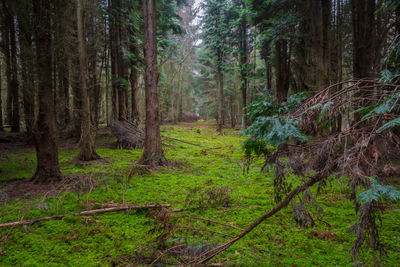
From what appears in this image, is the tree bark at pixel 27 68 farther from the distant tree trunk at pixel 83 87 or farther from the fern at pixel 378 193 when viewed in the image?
the fern at pixel 378 193

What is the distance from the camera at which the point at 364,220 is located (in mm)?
1389

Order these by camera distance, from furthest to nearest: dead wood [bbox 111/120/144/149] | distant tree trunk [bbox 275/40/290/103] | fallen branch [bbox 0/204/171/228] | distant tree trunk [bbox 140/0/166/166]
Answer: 1. distant tree trunk [bbox 275/40/290/103]
2. dead wood [bbox 111/120/144/149]
3. distant tree trunk [bbox 140/0/166/166]
4. fallen branch [bbox 0/204/171/228]

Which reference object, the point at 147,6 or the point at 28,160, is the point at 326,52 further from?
the point at 28,160

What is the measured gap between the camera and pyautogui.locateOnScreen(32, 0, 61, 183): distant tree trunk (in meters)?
4.44

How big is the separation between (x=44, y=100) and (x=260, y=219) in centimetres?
485

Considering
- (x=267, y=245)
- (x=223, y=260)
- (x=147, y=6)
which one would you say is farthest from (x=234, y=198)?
(x=147, y=6)

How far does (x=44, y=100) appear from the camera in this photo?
14.6 feet

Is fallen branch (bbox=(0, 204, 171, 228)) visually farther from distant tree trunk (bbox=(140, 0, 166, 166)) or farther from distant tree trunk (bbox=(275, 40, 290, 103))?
distant tree trunk (bbox=(275, 40, 290, 103))

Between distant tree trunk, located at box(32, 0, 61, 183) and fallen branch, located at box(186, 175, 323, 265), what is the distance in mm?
4189

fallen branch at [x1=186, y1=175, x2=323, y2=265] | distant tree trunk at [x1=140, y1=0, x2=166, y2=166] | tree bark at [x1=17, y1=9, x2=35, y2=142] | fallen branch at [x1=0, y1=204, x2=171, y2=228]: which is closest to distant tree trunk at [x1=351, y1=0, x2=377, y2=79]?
fallen branch at [x1=186, y1=175, x2=323, y2=265]

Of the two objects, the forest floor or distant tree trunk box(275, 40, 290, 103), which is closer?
the forest floor

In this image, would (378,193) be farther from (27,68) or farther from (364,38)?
(27,68)

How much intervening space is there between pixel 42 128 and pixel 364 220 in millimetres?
5498

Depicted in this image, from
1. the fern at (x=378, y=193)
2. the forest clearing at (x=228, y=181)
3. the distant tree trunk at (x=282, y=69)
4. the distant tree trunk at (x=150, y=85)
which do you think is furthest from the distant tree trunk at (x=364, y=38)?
the distant tree trunk at (x=150, y=85)
